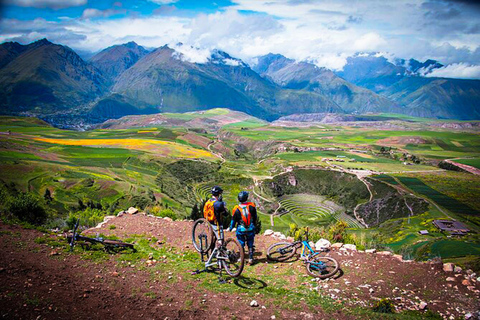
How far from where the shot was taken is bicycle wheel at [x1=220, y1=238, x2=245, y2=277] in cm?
1132

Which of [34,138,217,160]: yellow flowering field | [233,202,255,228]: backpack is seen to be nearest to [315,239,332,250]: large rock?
[233,202,255,228]: backpack

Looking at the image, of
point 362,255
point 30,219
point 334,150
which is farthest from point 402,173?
point 30,219

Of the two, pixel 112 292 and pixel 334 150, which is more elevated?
pixel 112 292

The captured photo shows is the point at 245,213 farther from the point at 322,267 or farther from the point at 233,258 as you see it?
the point at 322,267

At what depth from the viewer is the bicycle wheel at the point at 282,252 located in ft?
45.0

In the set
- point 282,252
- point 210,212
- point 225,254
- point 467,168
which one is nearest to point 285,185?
point 467,168

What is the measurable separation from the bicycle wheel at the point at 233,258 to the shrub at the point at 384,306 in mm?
4857

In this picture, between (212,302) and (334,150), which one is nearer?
(212,302)

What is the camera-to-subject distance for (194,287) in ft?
35.1

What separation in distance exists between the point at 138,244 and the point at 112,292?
5814 millimetres

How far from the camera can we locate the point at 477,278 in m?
10.9

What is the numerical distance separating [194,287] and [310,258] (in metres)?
5.34

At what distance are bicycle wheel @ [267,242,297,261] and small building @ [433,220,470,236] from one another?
58966 mm

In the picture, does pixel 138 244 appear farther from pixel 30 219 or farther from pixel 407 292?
pixel 407 292
